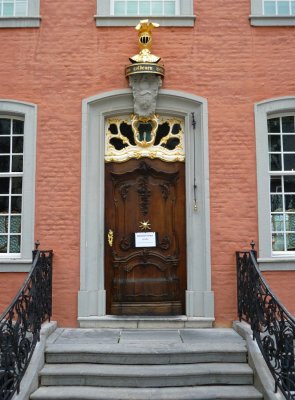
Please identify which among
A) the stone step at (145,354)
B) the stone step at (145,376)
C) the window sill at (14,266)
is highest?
the window sill at (14,266)

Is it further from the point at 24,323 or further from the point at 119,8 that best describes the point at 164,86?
the point at 24,323

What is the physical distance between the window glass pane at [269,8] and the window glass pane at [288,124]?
1.81 m

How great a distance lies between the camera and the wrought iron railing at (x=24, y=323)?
16.4ft

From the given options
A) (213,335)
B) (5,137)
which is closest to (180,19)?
(5,137)

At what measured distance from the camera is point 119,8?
26.0 ft

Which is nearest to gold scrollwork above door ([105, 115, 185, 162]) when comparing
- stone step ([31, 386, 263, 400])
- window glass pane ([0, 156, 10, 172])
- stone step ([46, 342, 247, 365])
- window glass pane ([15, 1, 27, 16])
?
window glass pane ([0, 156, 10, 172])

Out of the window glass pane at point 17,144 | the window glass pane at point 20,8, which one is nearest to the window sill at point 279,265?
the window glass pane at point 17,144

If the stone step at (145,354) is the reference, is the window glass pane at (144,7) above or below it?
above

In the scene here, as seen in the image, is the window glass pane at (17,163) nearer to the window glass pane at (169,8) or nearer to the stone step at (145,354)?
the stone step at (145,354)

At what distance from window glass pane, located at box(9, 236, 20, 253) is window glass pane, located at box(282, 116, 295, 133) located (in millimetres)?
4642

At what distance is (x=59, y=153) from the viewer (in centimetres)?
743

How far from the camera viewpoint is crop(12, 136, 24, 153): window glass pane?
7.66 meters

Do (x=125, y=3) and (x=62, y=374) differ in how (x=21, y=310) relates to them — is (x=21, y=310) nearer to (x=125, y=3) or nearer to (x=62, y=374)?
(x=62, y=374)

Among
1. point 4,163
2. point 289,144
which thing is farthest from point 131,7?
point 289,144
